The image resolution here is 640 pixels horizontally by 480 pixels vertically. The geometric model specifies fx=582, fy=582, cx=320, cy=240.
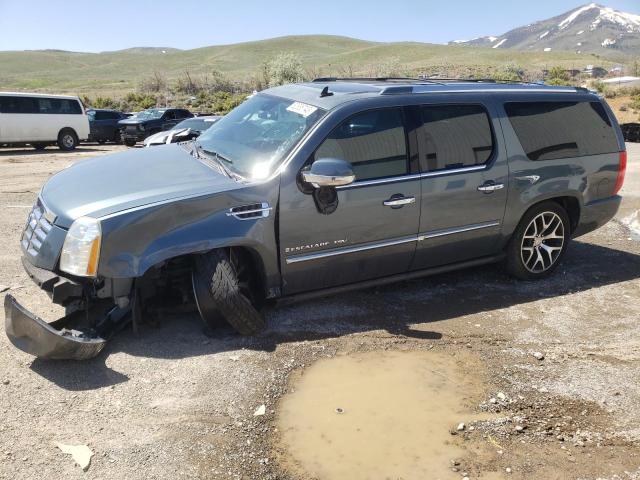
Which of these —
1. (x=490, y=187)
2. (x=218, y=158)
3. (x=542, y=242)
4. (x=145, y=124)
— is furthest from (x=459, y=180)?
(x=145, y=124)

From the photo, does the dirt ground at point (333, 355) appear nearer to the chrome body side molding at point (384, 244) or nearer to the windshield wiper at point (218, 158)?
the chrome body side molding at point (384, 244)

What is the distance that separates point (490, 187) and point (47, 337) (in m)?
3.58

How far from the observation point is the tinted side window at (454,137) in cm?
468

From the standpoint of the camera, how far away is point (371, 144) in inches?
176

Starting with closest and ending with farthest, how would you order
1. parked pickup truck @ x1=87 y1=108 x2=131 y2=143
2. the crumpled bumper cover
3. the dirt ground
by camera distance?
1. the dirt ground
2. the crumpled bumper cover
3. parked pickup truck @ x1=87 y1=108 x2=131 y2=143

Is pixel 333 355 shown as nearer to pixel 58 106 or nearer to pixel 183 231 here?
pixel 183 231

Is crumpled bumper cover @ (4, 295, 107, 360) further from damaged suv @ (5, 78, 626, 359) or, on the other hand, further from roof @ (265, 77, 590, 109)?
roof @ (265, 77, 590, 109)

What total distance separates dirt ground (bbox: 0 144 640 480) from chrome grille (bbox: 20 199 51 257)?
2.16ft

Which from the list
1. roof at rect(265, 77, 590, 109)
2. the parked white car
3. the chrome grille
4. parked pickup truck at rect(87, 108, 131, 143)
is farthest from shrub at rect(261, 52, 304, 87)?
the chrome grille

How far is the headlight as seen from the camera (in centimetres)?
363

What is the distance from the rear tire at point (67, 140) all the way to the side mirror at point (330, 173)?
16931mm

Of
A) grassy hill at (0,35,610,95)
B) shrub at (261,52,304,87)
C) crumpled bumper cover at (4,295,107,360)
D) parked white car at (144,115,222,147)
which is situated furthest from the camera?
grassy hill at (0,35,610,95)

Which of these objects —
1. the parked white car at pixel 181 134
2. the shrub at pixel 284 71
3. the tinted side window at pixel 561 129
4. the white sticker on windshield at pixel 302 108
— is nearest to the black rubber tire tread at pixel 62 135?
the parked white car at pixel 181 134

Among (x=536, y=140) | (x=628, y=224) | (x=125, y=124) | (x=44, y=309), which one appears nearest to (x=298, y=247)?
(x=44, y=309)
